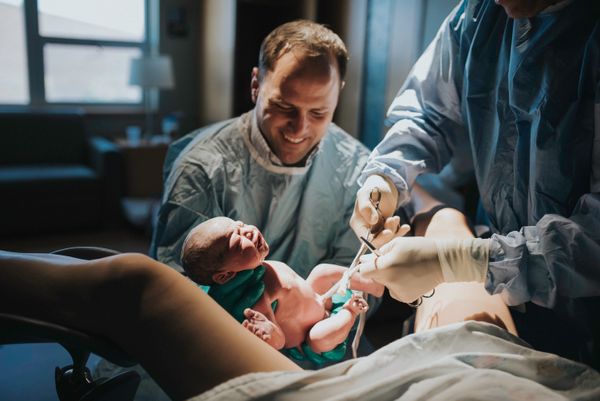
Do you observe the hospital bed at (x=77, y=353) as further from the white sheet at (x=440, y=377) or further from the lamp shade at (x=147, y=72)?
the lamp shade at (x=147, y=72)

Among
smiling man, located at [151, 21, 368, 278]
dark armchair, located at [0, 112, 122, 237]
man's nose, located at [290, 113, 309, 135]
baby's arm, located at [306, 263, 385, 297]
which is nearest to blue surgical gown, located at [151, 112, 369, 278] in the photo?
smiling man, located at [151, 21, 368, 278]

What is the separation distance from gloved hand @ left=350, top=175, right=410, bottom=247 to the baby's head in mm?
314

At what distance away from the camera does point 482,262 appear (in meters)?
1.15

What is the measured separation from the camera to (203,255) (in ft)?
3.91

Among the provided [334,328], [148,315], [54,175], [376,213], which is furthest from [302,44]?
[54,175]

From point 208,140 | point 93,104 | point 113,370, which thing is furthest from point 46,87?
point 113,370

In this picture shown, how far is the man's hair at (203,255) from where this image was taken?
1.19 metres

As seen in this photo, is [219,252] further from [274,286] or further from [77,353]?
[77,353]

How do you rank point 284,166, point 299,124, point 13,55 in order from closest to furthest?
point 299,124, point 284,166, point 13,55

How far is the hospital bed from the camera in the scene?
93 centimetres

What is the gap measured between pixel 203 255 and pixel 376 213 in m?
0.44

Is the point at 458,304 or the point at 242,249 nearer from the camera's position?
the point at 242,249

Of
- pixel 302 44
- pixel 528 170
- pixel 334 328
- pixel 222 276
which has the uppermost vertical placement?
pixel 302 44

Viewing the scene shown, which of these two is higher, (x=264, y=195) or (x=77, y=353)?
(x=264, y=195)
